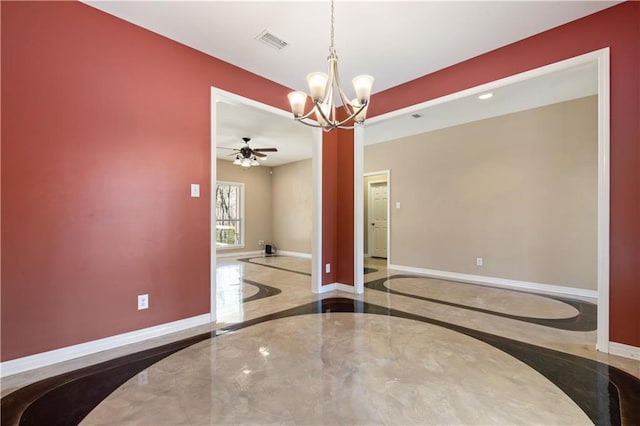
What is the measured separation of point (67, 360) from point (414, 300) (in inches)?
139

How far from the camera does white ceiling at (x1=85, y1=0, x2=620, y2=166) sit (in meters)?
2.34

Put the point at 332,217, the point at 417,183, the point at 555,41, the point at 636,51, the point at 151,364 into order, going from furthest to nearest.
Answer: the point at 417,183
the point at 332,217
the point at 555,41
the point at 636,51
the point at 151,364

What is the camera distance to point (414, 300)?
3.74 meters

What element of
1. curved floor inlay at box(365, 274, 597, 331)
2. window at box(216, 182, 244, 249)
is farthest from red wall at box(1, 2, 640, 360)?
window at box(216, 182, 244, 249)

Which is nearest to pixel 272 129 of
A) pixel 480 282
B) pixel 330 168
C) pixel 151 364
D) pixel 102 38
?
pixel 330 168

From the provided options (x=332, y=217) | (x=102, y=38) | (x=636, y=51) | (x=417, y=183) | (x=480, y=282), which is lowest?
(x=480, y=282)

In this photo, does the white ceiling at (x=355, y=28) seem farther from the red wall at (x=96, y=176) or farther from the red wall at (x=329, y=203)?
the red wall at (x=329, y=203)

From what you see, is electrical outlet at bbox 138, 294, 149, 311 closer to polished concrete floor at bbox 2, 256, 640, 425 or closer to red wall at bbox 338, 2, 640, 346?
polished concrete floor at bbox 2, 256, 640, 425

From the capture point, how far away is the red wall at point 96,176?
2.03 m

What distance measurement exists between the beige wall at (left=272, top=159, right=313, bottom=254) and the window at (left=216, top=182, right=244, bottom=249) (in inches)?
43.1

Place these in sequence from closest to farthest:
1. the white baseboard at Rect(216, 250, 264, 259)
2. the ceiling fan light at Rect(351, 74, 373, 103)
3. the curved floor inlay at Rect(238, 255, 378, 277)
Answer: the ceiling fan light at Rect(351, 74, 373, 103) → the curved floor inlay at Rect(238, 255, 378, 277) → the white baseboard at Rect(216, 250, 264, 259)

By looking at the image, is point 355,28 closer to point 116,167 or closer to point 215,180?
point 215,180

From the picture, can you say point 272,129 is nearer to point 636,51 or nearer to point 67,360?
point 67,360

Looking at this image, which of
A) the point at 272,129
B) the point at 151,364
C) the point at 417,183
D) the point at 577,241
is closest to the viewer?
the point at 151,364
